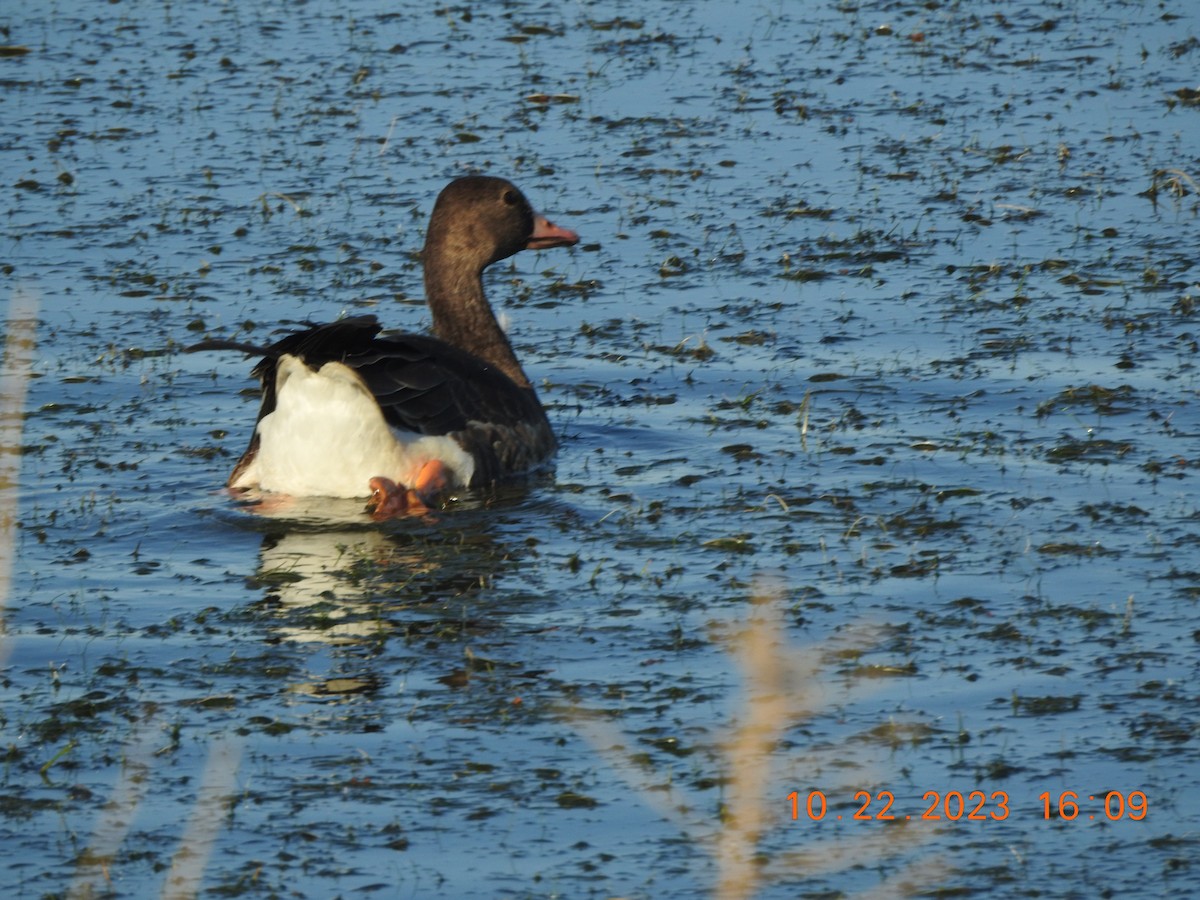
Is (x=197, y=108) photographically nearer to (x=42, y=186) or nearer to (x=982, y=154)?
(x=42, y=186)

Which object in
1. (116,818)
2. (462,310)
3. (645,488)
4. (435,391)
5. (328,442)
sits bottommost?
(116,818)

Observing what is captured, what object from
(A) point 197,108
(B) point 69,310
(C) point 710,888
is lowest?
(C) point 710,888

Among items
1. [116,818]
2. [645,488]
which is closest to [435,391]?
[645,488]

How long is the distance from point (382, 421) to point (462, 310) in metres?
1.79

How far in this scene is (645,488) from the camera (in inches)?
380

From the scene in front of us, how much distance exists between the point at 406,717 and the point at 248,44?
564 inches

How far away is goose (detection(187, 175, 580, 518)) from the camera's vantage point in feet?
30.2

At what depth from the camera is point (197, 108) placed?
57.2ft

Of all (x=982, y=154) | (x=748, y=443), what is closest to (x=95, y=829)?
(x=748, y=443)

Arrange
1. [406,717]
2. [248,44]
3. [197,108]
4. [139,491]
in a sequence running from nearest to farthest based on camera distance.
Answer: [406,717] → [139,491] → [197,108] → [248,44]
